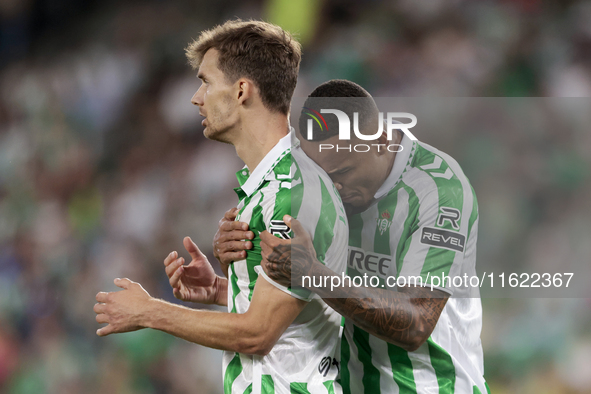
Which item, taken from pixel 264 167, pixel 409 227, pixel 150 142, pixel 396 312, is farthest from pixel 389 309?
pixel 150 142

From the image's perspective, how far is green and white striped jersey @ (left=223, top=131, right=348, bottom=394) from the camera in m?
1.51

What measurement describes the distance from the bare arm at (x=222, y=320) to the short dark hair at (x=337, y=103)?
2.11 ft

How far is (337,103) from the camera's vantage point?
183 cm

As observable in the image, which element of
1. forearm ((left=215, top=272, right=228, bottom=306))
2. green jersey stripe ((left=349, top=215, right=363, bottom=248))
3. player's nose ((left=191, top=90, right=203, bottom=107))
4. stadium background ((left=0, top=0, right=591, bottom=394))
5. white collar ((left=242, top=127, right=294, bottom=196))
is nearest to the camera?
white collar ((left=242, top=127, right=294, bottom=196))

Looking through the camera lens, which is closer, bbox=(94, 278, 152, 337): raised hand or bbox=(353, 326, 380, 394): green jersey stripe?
bbox=(94, 278, 152, 337): raised hand

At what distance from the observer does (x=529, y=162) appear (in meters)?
2.60

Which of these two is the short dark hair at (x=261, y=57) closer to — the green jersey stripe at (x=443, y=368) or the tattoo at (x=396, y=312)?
the tattoo at (x=396, y=312)

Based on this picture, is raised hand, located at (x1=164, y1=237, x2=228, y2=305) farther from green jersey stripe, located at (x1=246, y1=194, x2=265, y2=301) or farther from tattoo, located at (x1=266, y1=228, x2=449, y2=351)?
tattoo, located at (x1=266, y1=228, x2=449, y2=351)

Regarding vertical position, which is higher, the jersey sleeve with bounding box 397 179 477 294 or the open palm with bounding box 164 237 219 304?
the jersey sleeve with bounding box 397 179 477 294

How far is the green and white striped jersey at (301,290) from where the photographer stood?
1509 millimetres

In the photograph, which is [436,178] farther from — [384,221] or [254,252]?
[254,252]

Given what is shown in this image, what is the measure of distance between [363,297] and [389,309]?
98 mm

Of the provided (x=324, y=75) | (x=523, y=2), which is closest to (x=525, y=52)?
(x=523, y=2)

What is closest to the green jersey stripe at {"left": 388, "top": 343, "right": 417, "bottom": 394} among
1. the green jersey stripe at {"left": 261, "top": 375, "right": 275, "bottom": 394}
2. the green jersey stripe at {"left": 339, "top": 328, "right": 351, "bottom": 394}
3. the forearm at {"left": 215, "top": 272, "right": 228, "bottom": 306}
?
the green jersey stripe at {"left": 339, "top": 328, "right": 351, "bottom": 394}
